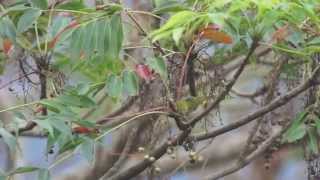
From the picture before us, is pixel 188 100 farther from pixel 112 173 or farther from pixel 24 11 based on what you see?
pixel 112 173

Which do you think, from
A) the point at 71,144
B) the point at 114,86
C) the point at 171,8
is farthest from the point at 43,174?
the point at 171,8

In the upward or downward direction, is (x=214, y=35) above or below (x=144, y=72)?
above

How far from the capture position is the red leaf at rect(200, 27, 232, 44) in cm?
151

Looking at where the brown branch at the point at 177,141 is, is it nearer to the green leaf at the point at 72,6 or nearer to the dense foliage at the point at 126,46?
the dense foliage at the point at 126,46

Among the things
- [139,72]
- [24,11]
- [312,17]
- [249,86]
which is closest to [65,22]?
[24,11]

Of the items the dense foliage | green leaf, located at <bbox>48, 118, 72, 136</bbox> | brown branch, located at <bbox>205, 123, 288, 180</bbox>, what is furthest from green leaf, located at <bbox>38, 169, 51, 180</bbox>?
brown branch, located at <bbox>205, 123, 288, 180</bbox>

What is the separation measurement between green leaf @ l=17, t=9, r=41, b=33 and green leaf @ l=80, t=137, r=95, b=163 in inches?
11.2

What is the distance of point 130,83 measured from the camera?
1.66 m

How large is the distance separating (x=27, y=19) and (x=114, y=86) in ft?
0.82

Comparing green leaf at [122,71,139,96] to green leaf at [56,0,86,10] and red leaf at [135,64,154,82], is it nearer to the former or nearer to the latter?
red leaf at [135,64,154,82]

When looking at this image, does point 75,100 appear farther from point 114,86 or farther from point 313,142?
point 313,142

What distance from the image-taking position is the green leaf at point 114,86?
1.64m

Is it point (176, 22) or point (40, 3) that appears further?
point (40, 3)

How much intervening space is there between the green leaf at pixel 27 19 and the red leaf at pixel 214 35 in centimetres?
38
